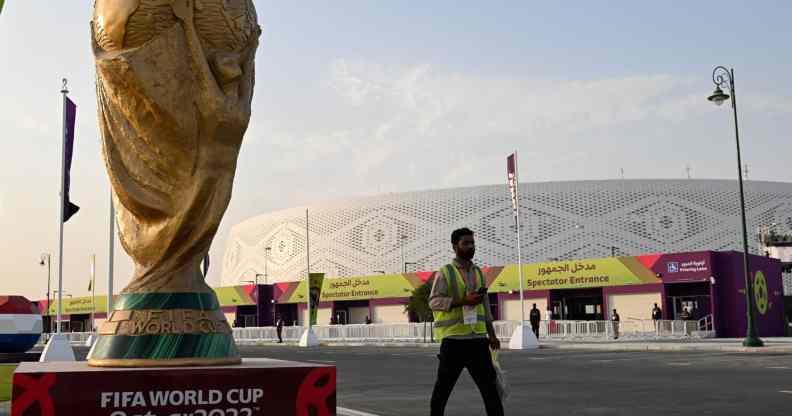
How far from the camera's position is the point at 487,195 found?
83.0 meters

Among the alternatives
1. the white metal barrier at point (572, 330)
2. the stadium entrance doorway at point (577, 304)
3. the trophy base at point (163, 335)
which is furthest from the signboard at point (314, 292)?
the trophy base at point (163, 335)

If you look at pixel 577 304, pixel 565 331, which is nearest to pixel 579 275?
pixel 577 304

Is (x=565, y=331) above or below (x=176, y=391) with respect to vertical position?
below

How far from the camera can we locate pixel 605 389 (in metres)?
11.2

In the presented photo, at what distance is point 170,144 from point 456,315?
238cm

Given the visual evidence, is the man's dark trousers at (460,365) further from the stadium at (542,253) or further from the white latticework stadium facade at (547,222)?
the white latticework stadium facade at (547,222)

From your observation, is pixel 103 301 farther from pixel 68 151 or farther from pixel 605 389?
pixel 605 389

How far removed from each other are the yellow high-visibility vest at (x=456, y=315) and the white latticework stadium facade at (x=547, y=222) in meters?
71.9

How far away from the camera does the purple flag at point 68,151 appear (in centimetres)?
1916

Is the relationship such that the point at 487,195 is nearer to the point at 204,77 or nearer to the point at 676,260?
the point at 676,260

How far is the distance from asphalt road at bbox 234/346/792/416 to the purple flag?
7.93 meters

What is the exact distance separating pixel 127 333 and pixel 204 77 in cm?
146

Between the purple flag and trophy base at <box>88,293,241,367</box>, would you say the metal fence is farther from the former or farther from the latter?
trophy base at <box>88,293,241,367</box>

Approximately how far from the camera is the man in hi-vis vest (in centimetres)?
578
